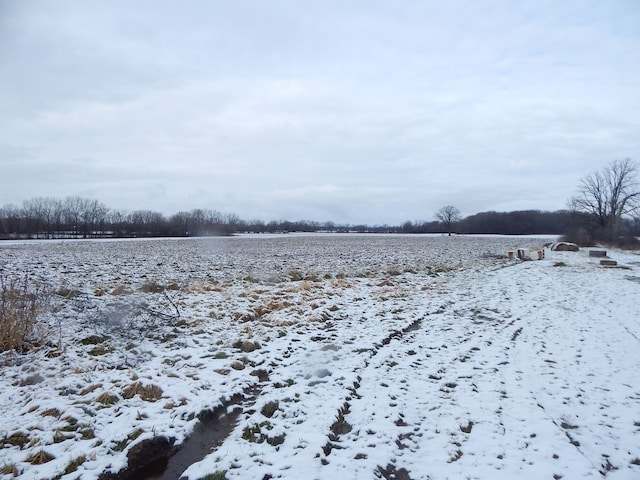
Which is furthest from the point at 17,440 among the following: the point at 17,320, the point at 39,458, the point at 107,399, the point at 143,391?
the point at 17,320

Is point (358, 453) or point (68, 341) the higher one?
point (68, 341)

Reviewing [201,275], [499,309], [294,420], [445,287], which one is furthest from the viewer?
[201,275]

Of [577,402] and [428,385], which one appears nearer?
[577,402]

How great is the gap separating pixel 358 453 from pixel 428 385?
219cm

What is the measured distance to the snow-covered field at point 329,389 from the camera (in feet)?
13.4

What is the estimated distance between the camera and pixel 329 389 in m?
5.84

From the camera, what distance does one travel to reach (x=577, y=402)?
Result: 533cm

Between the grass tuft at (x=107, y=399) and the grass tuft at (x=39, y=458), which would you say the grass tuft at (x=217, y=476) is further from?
the grass tuft at (x=107, y=399)

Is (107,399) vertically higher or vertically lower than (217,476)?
higher

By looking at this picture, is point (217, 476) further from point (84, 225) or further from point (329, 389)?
point (84, 225)

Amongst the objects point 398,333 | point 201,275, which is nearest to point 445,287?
point 398,333

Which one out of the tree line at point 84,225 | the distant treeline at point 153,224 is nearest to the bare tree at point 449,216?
the distant treeline at point 153,224

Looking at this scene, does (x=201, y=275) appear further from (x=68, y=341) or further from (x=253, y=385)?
(x=253, y=385)

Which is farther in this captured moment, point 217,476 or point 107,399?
point 107,399
